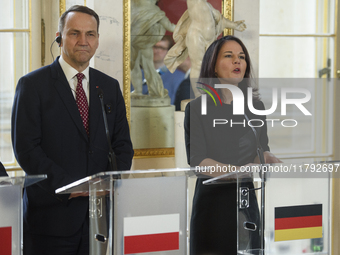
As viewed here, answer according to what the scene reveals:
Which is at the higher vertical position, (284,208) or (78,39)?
(78,39)

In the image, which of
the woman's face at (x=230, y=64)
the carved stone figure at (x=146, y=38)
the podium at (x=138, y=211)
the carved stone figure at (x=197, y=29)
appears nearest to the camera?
the podium at (x=138, y=211)

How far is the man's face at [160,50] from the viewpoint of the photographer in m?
3.93

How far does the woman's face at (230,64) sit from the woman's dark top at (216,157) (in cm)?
13

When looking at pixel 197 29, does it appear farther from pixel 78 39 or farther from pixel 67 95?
pixel 67 95

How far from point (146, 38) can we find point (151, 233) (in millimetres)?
2770

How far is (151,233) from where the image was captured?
1.33 metres

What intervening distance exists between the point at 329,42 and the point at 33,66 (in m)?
2.74

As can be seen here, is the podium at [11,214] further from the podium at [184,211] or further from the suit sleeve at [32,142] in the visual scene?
the suit sleeve at [32,142]

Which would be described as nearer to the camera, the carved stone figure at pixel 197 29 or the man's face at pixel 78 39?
the man's face at pixel 78 39

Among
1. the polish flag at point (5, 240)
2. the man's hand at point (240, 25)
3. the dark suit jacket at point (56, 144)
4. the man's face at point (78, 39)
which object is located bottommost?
the polish flag at point (5, 240)

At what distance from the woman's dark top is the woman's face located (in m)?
0.13

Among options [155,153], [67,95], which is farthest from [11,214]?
[155,153]

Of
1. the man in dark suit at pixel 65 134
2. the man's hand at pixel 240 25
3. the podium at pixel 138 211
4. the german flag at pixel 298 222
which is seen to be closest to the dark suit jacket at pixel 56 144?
the man in dark suit at pixel 65 134

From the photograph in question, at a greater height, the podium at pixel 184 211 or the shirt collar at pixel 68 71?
the shirt collar at pixel 68 71
